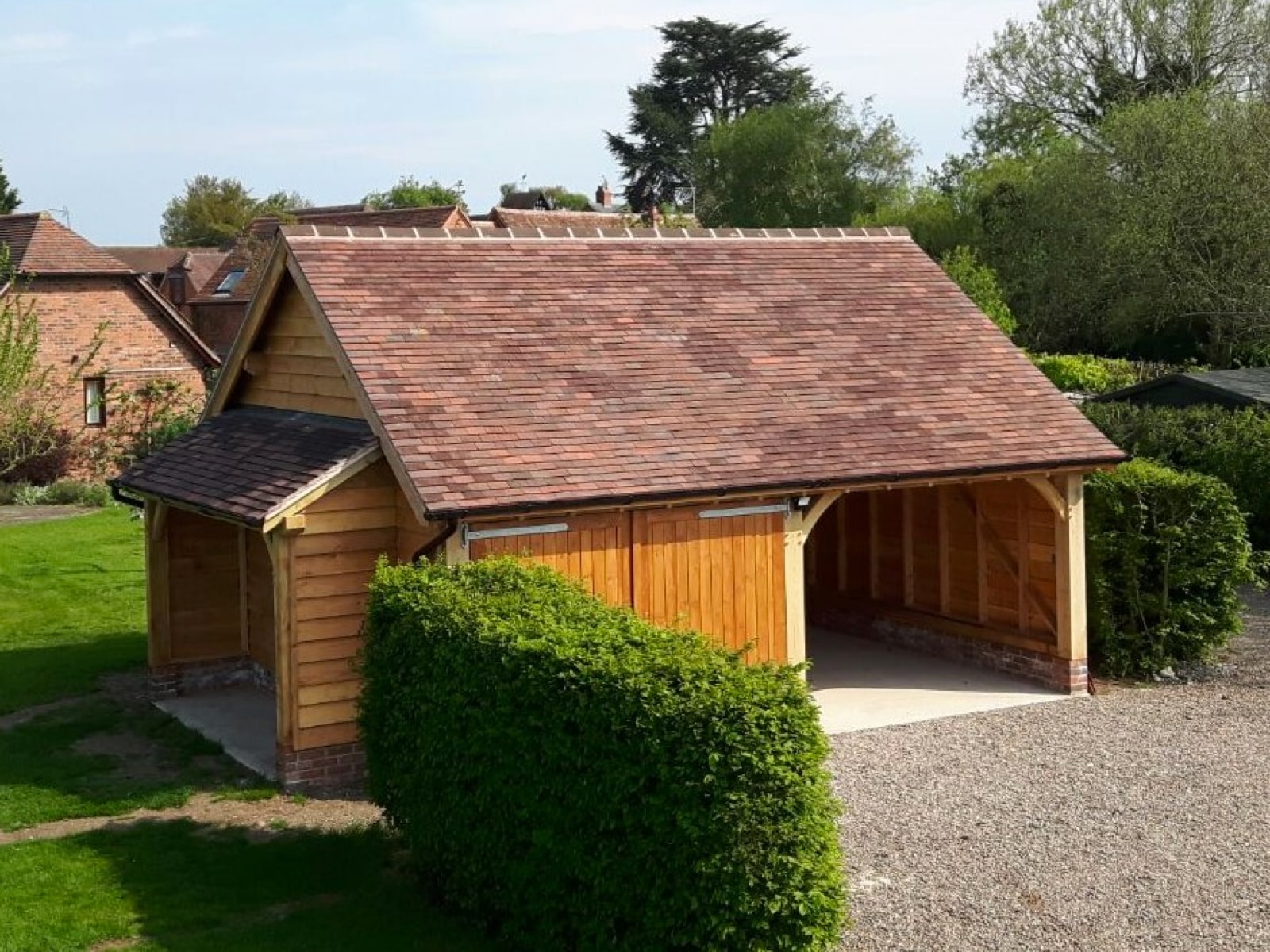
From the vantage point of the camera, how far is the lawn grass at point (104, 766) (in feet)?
42.0

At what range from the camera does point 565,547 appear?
14.0 metres

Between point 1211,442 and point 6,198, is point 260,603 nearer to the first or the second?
point 1211,442

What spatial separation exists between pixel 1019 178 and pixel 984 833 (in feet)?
138

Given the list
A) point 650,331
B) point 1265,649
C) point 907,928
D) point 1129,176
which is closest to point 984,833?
point 907,928

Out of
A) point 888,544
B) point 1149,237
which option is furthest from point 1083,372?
point 888,544

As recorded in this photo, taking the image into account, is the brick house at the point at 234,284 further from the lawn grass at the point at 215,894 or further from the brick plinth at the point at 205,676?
the lawn grass at the point at 215,894

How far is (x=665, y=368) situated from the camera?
16.0 metres

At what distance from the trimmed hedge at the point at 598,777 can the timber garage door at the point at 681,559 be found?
2.63 metres

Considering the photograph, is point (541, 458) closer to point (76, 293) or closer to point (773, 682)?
point (773, 682)

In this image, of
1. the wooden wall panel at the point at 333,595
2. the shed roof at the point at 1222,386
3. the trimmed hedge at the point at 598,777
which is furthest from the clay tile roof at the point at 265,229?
the trimmed hedge at the point at 598,777

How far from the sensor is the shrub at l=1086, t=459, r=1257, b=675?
55.3ft

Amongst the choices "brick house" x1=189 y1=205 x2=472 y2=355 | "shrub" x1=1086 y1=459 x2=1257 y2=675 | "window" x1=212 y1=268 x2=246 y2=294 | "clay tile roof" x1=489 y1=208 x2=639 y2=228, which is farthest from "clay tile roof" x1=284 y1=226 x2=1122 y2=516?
"window" x1=212 y1=268 x2=246 y2=294

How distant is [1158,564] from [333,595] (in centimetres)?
948

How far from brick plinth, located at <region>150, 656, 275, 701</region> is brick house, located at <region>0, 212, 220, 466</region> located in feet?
68.6
